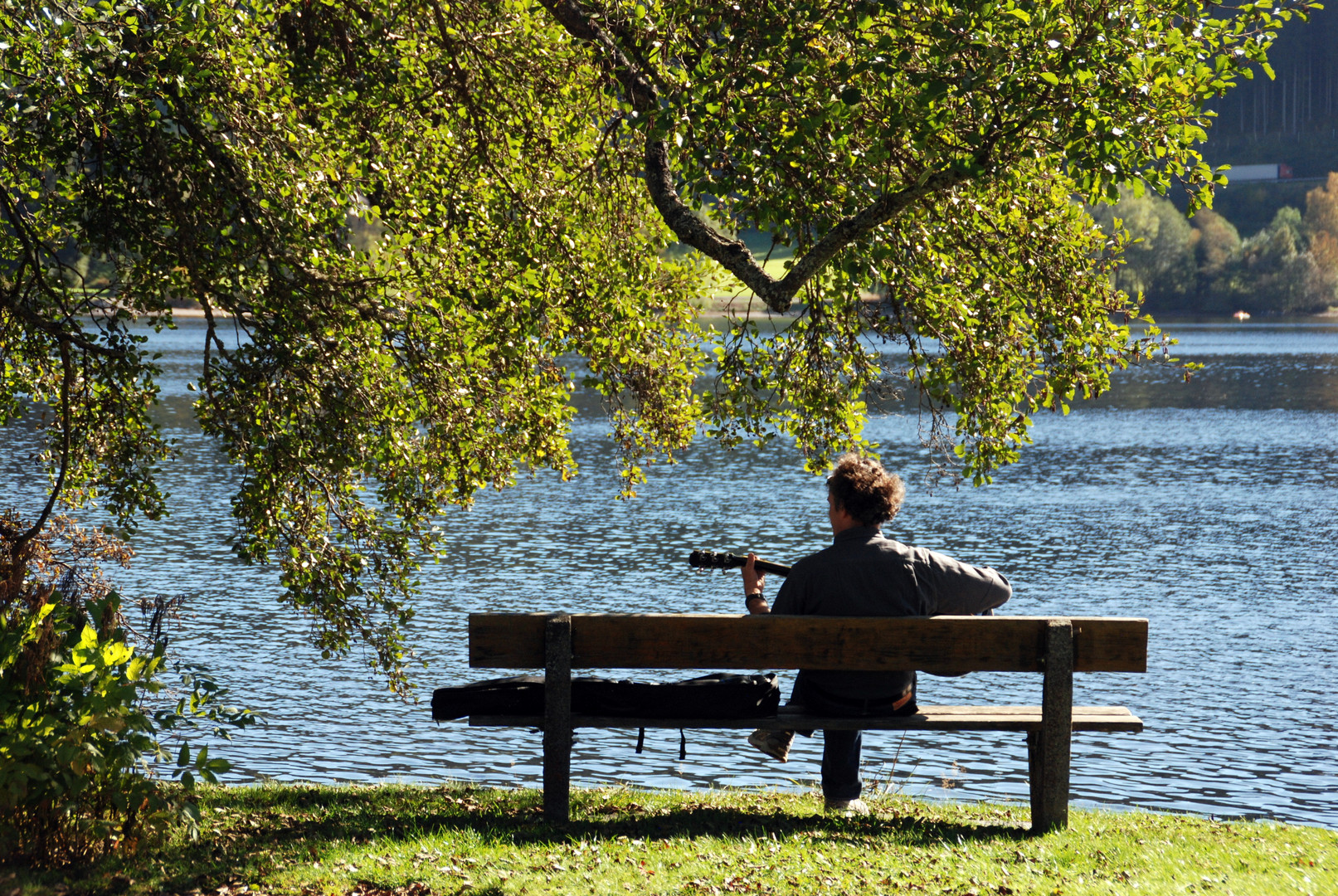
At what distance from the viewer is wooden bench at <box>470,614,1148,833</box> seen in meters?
6.23

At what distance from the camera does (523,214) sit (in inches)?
407

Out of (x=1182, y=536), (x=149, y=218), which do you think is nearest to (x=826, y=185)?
(x=149, y=218)

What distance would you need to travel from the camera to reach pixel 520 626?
20.6 feet

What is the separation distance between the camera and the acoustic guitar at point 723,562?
657cm

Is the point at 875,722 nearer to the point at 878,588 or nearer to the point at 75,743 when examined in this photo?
the point at 878,588

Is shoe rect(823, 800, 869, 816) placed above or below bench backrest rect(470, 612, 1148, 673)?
below

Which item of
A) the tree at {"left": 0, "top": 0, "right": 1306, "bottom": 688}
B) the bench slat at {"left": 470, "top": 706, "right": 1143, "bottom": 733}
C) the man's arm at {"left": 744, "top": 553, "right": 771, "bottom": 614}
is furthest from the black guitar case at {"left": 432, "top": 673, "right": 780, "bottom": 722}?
the tree at {"left": 0, "top": 0, "right": 1306, "bottom": 688}

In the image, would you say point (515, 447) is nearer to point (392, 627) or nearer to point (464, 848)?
point (392, 627)

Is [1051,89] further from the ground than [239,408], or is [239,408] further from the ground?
[1051,89]

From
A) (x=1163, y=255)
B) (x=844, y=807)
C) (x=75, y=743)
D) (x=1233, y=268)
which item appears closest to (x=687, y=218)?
(x=844, y=807)

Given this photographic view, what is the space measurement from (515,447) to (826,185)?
12.0ft

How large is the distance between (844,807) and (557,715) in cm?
191

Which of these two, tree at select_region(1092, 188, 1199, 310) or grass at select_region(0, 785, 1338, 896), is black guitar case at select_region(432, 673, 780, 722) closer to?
grass at select_region(0, 785, 1338, 896)

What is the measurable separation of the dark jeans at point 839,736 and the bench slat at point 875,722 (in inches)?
2.6
